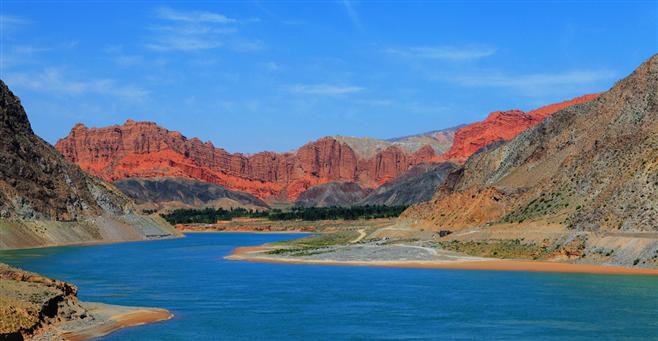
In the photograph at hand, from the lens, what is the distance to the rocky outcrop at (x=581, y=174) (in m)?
97.4

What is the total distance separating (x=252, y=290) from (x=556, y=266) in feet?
121

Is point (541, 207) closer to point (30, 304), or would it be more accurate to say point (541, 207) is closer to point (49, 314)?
point (49, 314)

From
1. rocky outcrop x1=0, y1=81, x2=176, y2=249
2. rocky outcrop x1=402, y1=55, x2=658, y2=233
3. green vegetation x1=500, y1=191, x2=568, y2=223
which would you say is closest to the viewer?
rocky outcrop x1=402, y1=55, x2=658, y2=233

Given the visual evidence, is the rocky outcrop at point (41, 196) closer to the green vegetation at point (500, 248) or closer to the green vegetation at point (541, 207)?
the green vegetation at point (500, 248)

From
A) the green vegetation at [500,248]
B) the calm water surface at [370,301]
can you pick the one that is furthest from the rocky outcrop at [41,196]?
the green vegetation at [500,248]

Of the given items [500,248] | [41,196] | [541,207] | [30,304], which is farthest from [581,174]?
[41,196]

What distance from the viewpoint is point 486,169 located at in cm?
18325

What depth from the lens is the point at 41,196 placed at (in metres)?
167

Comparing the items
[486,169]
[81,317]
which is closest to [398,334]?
[81,317]

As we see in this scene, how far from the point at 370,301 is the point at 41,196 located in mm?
117422

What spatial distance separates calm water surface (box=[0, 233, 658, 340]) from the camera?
5188cm

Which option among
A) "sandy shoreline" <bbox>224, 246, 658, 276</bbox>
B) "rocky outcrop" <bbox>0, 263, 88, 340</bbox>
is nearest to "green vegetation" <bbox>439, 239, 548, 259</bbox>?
"sandy shoreline" <bbox>224, 246, 658, 276</bbox>

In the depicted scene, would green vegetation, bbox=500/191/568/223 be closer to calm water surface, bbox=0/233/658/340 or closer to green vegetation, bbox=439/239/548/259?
green vegetation, bbox=439/239/548/259

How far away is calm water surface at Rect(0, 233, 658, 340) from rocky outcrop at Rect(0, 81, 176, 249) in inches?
2233
